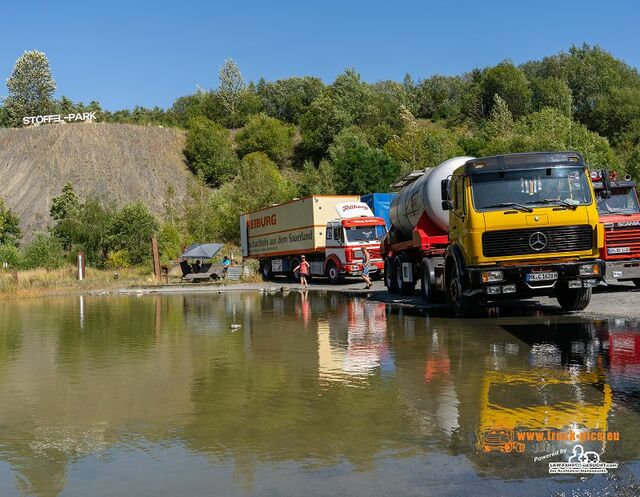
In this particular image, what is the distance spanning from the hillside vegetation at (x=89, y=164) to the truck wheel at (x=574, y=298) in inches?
3239

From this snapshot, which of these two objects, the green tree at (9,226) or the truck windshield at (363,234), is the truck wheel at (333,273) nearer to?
the truck windshield at (363,234)

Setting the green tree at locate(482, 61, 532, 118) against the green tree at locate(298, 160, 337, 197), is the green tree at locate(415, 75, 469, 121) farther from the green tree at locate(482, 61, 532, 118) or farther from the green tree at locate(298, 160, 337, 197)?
the green tree at locate(298, 160, 337, 197)

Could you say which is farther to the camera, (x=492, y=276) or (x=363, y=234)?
(x=363, y=234)

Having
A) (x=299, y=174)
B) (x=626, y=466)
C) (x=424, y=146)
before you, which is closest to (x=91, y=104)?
(x=299, y=174)

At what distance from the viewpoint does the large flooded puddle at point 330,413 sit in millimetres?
5148

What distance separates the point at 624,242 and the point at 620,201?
161cm

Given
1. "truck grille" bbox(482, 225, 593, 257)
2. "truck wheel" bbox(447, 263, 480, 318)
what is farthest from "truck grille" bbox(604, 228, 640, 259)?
"truck grille" bbox(482, 225, 593, 257)

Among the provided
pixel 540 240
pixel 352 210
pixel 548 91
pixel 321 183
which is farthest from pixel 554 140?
pixel 548 91

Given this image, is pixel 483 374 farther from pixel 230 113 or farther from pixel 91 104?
pixel 91 104

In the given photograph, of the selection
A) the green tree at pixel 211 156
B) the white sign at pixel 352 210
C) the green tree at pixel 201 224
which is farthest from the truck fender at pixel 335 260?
the green tree at pixel 211 156

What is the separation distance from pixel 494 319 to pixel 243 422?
388 inches

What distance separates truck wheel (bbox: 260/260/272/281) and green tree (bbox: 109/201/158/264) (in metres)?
17.0

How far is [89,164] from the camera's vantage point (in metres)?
100

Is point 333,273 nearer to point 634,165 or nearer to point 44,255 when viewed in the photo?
point 44,255
